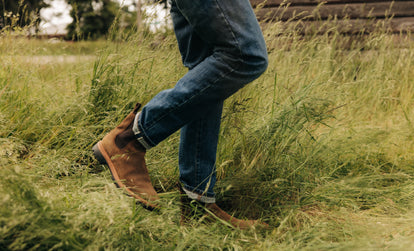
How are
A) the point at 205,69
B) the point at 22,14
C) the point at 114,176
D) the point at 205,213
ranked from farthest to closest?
the point at 22,14, the point at 205,213, the point at 114,176, the point at 205,69

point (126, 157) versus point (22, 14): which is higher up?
point (22, 14)

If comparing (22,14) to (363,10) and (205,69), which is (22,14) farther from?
(363,10)

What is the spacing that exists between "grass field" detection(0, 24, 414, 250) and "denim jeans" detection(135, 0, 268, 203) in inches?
8.9

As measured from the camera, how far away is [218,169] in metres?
1.68

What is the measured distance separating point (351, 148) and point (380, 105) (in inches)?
43.9

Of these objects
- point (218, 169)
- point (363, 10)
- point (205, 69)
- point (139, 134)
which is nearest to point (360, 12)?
point (363, 10)

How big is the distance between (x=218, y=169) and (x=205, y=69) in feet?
1.79

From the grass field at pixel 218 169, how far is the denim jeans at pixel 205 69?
0.23m

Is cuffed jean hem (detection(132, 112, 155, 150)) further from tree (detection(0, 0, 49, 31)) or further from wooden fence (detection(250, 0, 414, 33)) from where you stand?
wooden fence (detection(250, 0, 414, 33))

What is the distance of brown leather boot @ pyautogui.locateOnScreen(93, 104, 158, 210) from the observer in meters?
1.48

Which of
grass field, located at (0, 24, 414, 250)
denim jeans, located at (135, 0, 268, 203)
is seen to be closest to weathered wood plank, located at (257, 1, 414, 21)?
grass field, located at (0, 24, 414, 250)

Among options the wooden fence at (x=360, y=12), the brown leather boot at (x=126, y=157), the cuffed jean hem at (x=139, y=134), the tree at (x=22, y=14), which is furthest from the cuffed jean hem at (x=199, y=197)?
the wooden fence at (x=360, y=12)

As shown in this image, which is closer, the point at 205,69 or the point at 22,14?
the point at 205,69

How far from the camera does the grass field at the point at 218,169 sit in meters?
1.17
